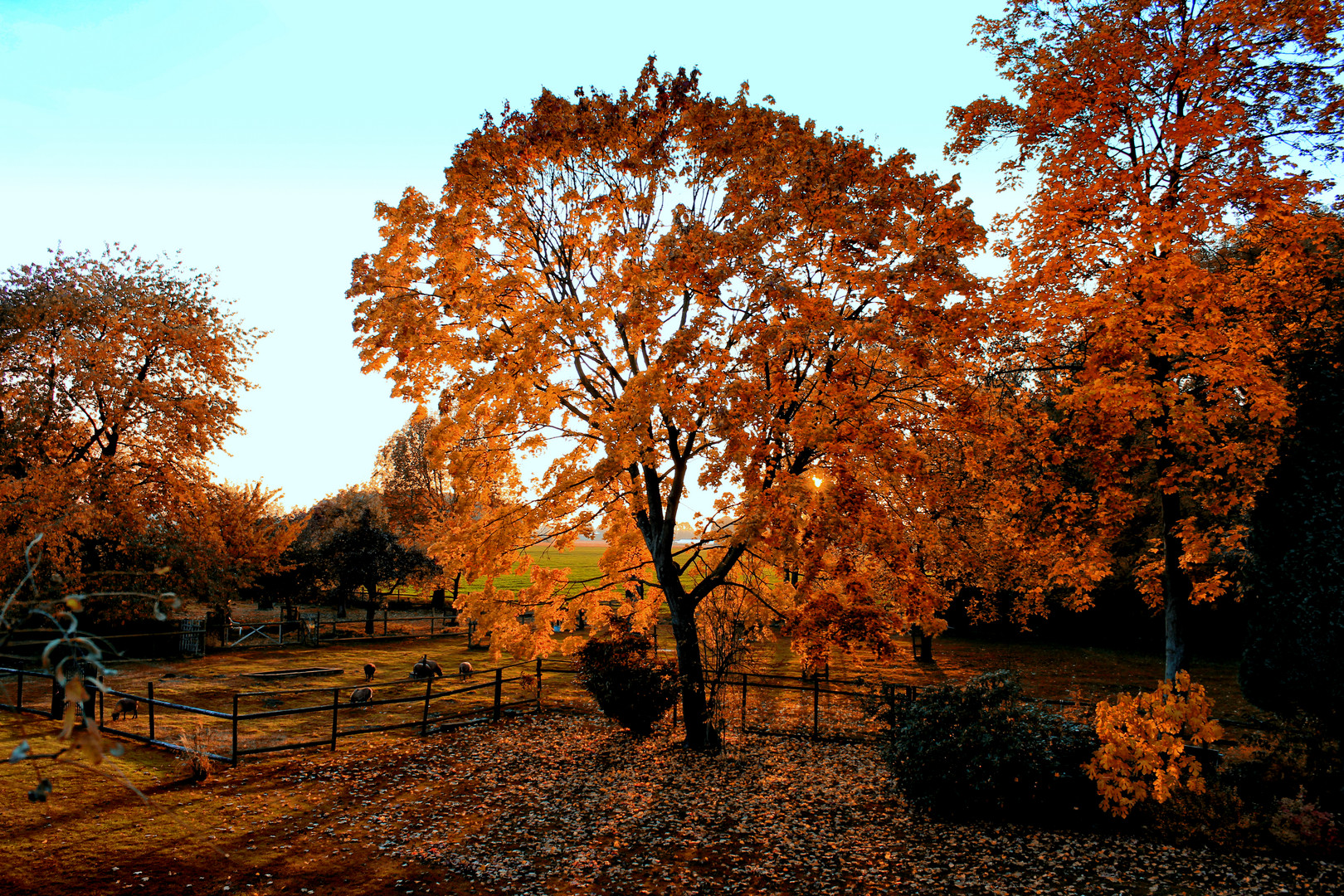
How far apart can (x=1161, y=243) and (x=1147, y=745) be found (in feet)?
21.8

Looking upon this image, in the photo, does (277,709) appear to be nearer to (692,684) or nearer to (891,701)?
(692,684)

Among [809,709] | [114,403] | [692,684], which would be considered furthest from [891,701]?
[114,403]

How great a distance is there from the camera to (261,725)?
15.1 metres

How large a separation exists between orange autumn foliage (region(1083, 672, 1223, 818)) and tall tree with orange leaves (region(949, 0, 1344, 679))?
2062 mm

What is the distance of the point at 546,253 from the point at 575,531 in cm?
517

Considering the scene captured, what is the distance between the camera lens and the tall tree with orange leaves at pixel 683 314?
10.5 meters

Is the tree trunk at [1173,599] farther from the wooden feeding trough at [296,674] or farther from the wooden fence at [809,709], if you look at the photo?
the wooden feeding trough at [296,674]

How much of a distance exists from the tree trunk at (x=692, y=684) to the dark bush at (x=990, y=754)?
3.83 meters

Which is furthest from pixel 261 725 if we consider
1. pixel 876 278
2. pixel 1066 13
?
pixel 1066 13

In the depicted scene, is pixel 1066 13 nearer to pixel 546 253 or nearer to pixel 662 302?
pixel 662 302

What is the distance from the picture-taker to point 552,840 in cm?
918

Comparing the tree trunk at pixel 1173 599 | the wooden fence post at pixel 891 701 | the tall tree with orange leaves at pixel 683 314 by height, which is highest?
the tall tree with orange leaves at pixel 683 314

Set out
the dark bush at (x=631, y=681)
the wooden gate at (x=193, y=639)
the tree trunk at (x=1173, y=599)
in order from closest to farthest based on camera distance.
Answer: the tree trunk at (x=1173, y=599), the dark bush at (x=631, y=681), the wooden gate at (x=193, y=639)

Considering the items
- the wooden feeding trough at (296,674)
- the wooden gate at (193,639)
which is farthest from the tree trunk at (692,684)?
the wooden gate at (193,639)
